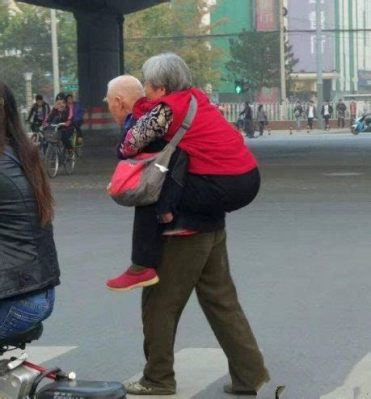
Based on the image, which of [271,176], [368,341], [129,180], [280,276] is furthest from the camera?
[271,176]

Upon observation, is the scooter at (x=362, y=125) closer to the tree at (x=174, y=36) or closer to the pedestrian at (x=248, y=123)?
the pedestrian at (x=248, y=123)

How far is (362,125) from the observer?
6412 cm

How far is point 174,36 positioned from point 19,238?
74502 millimetres

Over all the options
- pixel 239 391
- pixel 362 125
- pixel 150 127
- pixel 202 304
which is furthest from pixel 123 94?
pixel 362 125

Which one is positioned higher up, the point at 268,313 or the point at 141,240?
the point at 141,240

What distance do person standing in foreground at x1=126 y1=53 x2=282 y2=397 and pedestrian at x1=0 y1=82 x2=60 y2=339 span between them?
157 cm

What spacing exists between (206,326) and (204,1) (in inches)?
3099

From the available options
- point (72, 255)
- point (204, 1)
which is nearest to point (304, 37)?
point (204, 1)

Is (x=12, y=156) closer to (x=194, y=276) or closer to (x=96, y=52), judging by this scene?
(x=194, y=276)

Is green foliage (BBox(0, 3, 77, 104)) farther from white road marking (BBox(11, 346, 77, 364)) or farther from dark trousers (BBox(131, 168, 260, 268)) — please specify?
dark trousers (BBox(131, 168, 260, 268))

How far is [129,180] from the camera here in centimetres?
652

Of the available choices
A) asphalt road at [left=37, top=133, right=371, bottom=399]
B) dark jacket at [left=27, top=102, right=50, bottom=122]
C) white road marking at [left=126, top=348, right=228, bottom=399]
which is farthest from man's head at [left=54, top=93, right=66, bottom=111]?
white road marking at [left=126, top=348, right=228, bottom=399]

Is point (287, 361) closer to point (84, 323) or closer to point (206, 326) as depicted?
point (206, 326)

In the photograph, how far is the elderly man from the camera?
21.8ft
